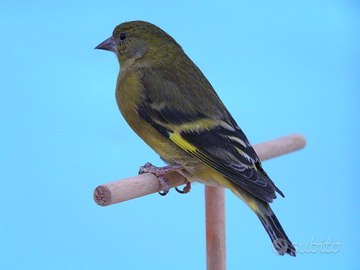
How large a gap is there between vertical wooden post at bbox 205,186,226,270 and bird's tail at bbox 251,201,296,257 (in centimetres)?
24

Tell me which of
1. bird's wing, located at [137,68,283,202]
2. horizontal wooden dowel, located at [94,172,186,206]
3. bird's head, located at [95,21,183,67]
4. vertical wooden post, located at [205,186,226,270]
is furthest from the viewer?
bird's head, located at [95,21,183,67]

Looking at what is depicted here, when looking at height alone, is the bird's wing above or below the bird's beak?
below

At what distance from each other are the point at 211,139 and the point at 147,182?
26 centimetres

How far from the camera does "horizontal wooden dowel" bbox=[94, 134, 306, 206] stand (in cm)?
129

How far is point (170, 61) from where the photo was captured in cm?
173

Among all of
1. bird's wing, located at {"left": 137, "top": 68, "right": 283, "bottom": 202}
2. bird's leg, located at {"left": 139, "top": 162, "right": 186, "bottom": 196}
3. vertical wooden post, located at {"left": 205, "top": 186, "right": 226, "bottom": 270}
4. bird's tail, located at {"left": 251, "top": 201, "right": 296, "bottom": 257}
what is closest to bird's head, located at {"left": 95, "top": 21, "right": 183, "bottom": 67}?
bird's wing, located at {"left": 137, "top": 68, "right": 283, "bottom": 202}

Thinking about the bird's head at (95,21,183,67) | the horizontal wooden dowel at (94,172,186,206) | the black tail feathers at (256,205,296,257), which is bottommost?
the black tail feathers at (256,205,296,257)

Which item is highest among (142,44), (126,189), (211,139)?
(142,44)

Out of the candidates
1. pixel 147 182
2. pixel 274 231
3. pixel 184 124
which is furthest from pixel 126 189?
pixel 274 231

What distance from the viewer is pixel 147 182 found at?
4.73ft

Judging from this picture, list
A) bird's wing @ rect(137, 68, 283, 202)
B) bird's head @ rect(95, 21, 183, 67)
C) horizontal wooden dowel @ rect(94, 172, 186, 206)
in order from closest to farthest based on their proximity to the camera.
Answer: horizontal wooden dowel @ rect(94, 172, 186, 206) → bird's wing @ rect(137, 68, 283, 202) → bird's head @ rect(95, 21, 183, 67)

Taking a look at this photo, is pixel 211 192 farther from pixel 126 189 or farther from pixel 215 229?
pixel 126 189

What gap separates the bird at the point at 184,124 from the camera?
1.47 meters

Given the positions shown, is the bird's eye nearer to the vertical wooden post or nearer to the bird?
the bird
